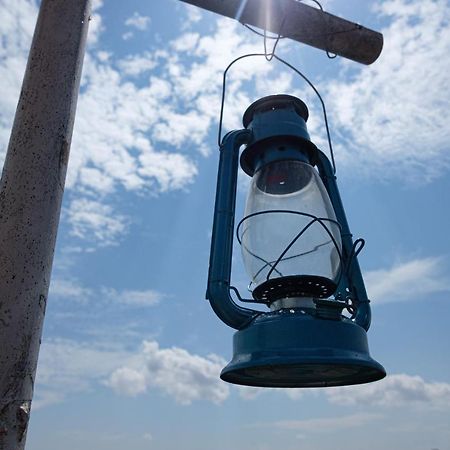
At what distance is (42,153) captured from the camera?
1.29 meters

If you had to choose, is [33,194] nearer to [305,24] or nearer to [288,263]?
[288,263]

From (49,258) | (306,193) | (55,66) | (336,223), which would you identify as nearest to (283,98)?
(306,193)

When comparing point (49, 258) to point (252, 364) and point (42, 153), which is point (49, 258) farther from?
point (252, 364)

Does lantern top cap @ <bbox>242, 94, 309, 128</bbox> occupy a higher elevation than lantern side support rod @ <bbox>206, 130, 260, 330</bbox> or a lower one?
higher

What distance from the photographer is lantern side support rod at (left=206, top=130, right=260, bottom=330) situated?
77.4 inches

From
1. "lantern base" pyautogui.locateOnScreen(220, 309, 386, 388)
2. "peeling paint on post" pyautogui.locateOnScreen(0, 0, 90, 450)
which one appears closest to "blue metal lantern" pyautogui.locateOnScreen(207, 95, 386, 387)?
"lantern base" pyautogui.locateOnScreen(220, 309, 386, 388)

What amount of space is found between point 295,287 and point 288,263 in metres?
0.15

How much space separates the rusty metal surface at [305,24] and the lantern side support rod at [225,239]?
0.53 metres

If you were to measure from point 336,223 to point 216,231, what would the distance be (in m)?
0.59

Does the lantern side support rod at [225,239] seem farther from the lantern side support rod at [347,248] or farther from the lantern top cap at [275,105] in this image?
the lantern side support rod at [347,248]

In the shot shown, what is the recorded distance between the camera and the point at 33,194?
122 centimetres

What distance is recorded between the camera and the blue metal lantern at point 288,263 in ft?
5.84

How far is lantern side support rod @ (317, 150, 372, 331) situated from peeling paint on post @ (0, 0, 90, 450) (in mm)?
1385

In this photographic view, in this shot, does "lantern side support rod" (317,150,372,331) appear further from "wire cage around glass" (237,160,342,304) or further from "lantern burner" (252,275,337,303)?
"lantern burner" (252,275,337,303)
